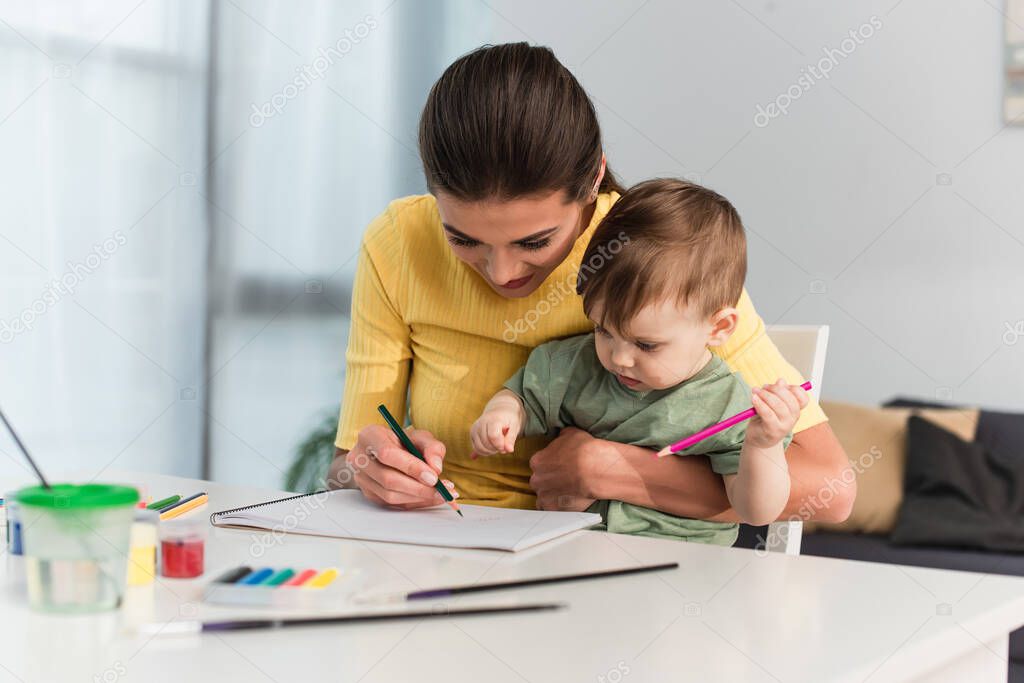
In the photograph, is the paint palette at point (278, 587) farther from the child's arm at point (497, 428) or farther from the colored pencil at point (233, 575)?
the child's arm at point (497, 428)

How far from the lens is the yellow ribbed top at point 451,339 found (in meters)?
1.36

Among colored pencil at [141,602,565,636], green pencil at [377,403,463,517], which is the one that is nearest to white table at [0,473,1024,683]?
colored pencil at [141,602,565,636]

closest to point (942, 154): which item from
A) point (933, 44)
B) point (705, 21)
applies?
point (933, 44)

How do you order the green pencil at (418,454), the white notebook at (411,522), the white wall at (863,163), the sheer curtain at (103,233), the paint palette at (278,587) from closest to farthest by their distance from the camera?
1. the paint palette at (278,587)
2. the white notebook at (411,522)
3. the green pencil at (418,454)
4. the sheer curtain at (103,233)
5. the white wall at (863,163)

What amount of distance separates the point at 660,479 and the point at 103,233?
5.73 ft

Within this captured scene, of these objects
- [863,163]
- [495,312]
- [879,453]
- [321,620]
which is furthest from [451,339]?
[863,163]

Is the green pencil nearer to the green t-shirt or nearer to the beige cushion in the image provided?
the green t-shirt

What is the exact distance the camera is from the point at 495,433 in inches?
46.2

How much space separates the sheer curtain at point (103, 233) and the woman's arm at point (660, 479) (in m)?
1.52

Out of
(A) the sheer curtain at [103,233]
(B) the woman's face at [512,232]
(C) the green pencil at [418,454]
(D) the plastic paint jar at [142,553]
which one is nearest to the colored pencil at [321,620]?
(D) the plastic paint jar at [142,553]

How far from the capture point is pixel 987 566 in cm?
260

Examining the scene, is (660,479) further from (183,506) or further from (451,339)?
(183,506)

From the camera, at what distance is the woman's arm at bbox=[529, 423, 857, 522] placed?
122 centimetres

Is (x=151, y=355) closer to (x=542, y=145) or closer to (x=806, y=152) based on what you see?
(x=542, y=145)
